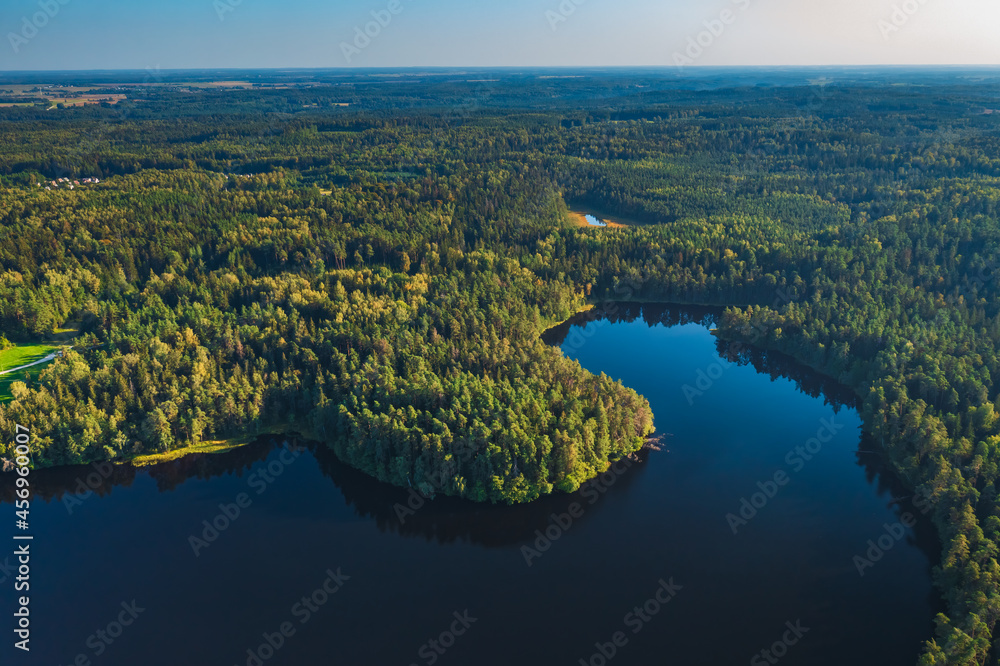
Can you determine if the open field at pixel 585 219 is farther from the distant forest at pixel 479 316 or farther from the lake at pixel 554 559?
the lake at pixel 554 559

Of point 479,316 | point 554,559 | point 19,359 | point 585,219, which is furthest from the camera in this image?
point 585,219

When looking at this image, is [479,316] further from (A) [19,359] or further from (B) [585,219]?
(B) [585,219]

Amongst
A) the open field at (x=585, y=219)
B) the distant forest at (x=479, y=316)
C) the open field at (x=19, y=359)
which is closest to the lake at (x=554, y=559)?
the distant forest at (x=479, y=316)

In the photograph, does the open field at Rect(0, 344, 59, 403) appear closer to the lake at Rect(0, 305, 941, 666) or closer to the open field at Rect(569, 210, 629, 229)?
the lake at Rect(0, 305, 941, 666)

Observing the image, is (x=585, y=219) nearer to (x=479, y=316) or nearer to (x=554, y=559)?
(x=479, y=316)

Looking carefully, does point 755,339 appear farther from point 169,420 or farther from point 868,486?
point 169,420

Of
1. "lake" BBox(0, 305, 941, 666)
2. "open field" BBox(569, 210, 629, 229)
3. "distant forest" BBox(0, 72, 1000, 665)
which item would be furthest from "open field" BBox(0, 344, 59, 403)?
"open field" BBox(569, 210, 629, 229)

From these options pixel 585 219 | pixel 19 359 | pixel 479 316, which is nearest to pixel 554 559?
pixel 479 316

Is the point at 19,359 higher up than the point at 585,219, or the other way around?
the point at 585,219

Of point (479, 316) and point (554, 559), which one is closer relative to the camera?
point (554, 559)

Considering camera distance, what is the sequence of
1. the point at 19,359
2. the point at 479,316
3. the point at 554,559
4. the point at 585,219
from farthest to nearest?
the point at 585,219 → the point at 479,316 → the point at 19,359 → the point at 554,559

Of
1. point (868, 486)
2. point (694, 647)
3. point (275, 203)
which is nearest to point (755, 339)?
point (868, 486)

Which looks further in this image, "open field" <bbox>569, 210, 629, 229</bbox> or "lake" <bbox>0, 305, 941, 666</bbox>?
"open field" <bbox>569, 210, 629, 229</bbox>

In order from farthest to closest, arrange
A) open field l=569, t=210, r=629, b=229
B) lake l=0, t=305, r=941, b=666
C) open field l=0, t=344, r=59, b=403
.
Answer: open field l=569, t=210, r=629, b=229 → open field l=0, t=344, r=59, b=403 → lake l=0, t=305, r=941, b=666
